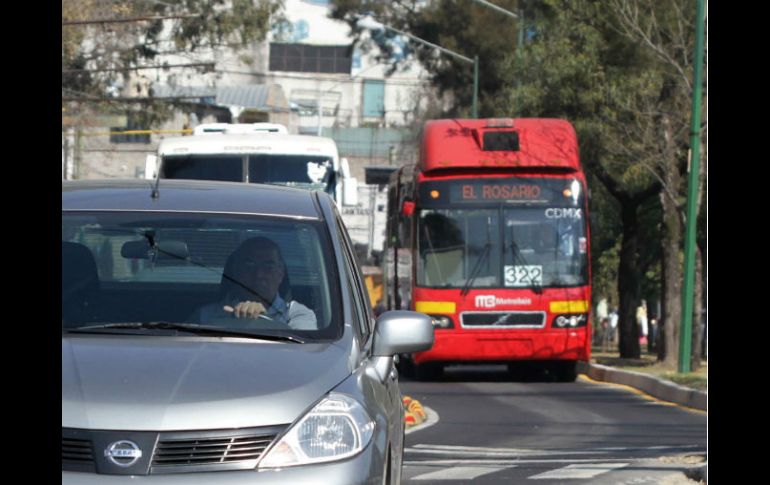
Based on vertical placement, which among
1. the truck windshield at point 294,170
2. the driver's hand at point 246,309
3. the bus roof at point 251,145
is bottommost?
the driver's hand at point 246,309

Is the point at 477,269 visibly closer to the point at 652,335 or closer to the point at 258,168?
the point at 258,168

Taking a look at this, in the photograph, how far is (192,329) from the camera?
5375 mm

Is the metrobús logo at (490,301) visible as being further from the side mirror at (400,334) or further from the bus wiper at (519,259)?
the side mirror at (400,334)

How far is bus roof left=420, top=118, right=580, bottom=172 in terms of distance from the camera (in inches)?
843

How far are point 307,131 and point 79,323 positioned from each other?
67280 millimetres

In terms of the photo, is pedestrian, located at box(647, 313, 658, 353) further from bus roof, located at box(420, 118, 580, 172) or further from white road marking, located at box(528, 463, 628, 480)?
white road marking, located at box(528, 463, 628, 480)

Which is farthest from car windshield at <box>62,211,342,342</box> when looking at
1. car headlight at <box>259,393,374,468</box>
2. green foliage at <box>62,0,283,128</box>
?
green foliage at <box>62,0,283,128</box>

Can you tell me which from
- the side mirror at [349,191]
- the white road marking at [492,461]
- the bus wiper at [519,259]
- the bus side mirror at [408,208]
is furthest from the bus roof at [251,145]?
the white road marking at [492,461]

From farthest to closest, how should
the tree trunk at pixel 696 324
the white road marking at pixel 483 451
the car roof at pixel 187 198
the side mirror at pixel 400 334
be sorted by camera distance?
the tree trunk at pixel 696 324
the white road marking at pixel 483 451
the car roof at pixel 187 198
the side mirror at pixel 400 334

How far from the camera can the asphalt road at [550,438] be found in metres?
10.2

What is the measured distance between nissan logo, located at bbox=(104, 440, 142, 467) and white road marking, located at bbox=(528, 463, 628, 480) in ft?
18.7

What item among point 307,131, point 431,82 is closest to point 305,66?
point 307,131

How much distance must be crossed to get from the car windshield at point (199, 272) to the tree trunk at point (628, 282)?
82.7 feet
